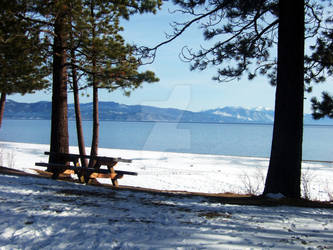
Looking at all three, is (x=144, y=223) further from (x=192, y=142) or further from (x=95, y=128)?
(x=192, y=142)

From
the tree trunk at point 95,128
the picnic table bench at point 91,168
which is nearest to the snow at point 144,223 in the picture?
the picnic table bench at point 91,168

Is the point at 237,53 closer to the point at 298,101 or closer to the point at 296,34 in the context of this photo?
the point at 296,34

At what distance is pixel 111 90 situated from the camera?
40.3 feet

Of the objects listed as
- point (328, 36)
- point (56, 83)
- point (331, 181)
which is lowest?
point (331, 181)

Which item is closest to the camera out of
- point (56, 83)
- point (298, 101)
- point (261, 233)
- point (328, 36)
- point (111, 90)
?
point (261, 233)

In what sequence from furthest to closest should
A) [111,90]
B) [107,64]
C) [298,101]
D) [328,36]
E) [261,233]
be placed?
[111,90] → [107,64] → [328,36] → [298,101] → [261,233]

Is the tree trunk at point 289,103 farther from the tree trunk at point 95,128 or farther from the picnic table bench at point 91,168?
the tree trunk at point 95,128

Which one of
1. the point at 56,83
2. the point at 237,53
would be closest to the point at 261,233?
the point at 237,53

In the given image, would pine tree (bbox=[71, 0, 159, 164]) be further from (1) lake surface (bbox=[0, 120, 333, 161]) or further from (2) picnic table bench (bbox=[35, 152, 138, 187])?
(1) lake surface (bbox=[0, 120, 333, 161])

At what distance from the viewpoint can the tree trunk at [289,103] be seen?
19.9 ft

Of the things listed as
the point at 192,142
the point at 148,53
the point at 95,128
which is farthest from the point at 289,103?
the point at 192,142

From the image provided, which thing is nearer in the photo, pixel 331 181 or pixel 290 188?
pixel 290 188

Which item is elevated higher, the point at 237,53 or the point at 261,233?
the point at 237,53

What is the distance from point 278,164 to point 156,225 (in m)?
3.55
